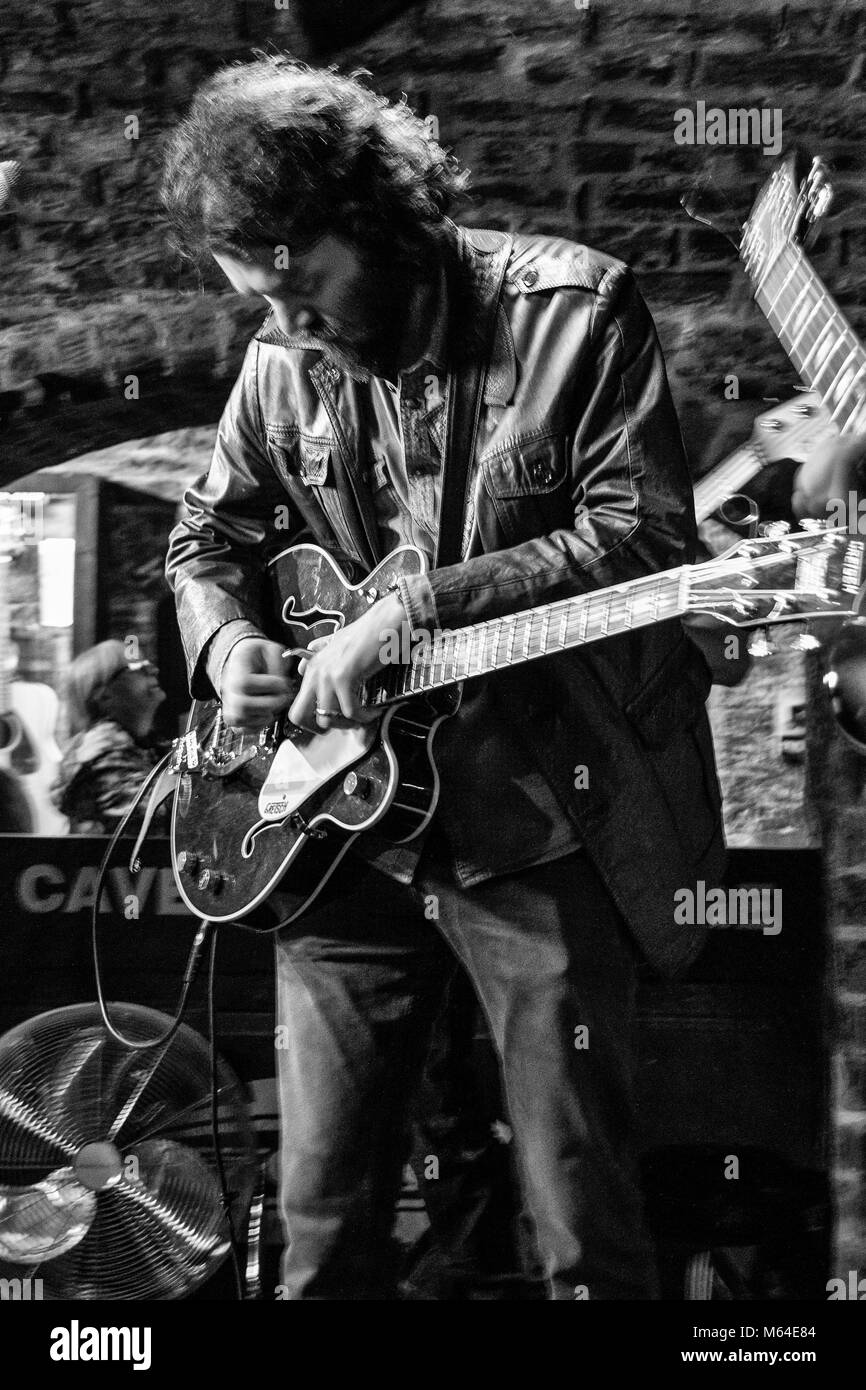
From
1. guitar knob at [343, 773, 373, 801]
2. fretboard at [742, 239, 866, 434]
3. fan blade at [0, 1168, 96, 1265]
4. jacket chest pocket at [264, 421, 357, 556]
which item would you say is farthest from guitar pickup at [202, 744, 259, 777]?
fretboard at [742, 239, 866, 434]

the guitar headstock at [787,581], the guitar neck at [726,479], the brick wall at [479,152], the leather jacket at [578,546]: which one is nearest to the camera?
the guitar headstock at [787,581]

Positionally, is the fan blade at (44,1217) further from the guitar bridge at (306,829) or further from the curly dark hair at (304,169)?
the curly dark hair at (304,169)

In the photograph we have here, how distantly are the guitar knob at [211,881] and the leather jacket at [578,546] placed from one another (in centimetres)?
44

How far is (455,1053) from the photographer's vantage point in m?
2.72

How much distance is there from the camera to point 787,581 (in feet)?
7.92

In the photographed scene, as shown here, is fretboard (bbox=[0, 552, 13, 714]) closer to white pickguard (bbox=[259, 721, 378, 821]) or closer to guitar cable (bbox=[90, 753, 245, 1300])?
guitar cable (bbox=[90, 753, 245, 1300])

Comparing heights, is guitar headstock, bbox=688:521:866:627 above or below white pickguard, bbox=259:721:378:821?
above

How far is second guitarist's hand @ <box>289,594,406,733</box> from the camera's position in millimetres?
2570

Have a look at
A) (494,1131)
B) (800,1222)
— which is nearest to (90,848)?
(494,1131)

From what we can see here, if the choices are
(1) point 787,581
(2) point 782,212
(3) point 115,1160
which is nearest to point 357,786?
(1) point 787,581

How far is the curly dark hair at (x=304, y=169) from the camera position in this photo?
263cm

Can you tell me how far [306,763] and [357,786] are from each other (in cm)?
12

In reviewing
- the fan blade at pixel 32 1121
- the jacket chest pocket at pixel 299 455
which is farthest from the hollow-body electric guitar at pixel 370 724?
the fan blade at pixel 32 1121

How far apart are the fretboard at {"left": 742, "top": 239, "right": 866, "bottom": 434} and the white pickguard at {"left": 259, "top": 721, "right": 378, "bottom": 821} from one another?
37.5 inches
